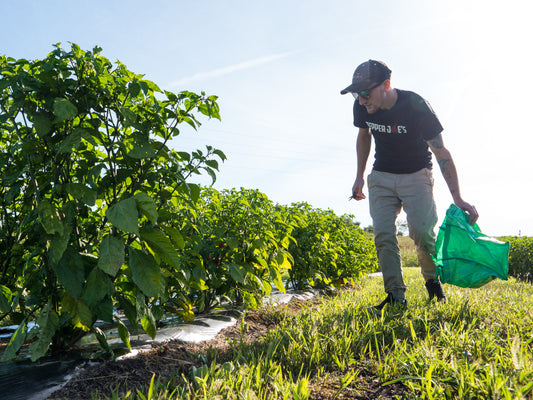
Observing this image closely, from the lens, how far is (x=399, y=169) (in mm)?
3246

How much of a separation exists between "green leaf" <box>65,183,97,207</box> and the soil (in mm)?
764

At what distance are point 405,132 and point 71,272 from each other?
104 inches

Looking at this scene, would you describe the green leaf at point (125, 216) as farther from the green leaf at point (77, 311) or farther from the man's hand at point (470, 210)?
the man's hand at point (470, 210)

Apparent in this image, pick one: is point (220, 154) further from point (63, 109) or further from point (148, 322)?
point (148, 322)

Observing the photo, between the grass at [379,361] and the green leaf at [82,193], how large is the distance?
806mm

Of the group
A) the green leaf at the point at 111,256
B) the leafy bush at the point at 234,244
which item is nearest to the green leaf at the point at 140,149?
the green leaf at the point at 111,256

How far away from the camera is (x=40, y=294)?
1916mm

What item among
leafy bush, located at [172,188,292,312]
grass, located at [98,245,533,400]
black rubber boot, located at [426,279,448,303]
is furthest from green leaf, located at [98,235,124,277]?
black rubber boot, located at [426,279,448,303]

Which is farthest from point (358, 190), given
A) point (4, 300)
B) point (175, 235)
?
point (4, 300)

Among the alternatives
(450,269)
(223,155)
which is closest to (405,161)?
(450,269)

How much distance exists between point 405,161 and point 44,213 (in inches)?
104

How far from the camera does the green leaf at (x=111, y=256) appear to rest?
1.61 meters

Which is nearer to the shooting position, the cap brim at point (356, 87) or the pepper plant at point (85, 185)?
the pepper plant at point (85, 185)

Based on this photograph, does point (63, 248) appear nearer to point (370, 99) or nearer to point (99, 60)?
point (99, 60)
